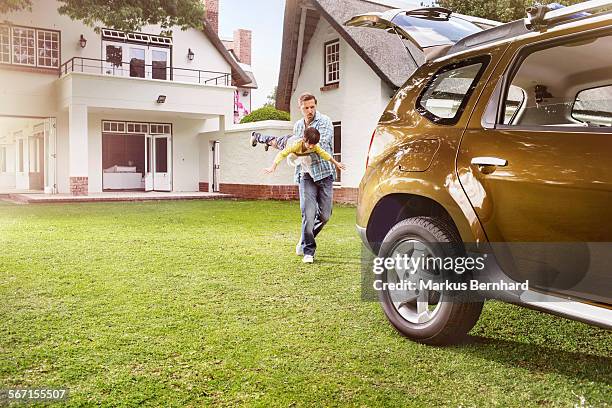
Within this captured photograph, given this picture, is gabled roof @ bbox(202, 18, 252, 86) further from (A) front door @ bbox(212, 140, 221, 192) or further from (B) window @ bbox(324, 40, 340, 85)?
(B) window @ bbox(324, 40, 340, 85)

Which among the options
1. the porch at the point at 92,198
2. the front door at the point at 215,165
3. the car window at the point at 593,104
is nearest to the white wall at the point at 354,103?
the porch at the point at 92,198

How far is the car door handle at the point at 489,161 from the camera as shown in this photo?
10.8 ft

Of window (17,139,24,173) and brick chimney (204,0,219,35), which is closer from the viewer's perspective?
brick chimney (204,0,219,35)

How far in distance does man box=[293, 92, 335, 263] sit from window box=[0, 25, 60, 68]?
699 inches

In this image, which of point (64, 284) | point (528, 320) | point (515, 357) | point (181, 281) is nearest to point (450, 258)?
point (515, 357)

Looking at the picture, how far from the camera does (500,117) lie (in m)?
3.48

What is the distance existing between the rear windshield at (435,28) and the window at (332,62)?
15.3m

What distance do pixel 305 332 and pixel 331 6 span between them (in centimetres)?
1650

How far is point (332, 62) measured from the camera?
66.5ft

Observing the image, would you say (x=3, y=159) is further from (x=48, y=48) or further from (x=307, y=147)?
(x=307, y=147)

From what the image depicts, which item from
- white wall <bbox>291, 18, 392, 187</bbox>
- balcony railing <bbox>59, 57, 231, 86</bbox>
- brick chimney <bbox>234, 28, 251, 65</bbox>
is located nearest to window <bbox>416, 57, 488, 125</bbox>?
white wall <bbox>291, 18, 392, 187</bbox>

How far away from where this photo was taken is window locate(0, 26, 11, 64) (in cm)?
2069

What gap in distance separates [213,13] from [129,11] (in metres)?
9.58

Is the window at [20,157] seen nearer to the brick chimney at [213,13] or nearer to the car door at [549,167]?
the brick chimney at [213,13]
